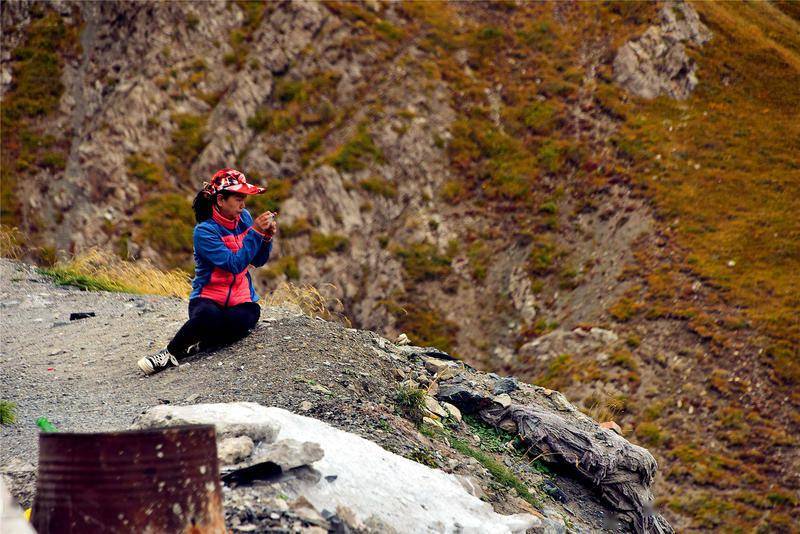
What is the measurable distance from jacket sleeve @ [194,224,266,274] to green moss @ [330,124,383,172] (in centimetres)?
2720

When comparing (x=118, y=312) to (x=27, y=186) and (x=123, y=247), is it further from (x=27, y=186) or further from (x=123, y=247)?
(x=27, y=186)

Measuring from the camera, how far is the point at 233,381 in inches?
312

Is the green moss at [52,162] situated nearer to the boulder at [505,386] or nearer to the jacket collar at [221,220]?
the jacket collar at [221,220]

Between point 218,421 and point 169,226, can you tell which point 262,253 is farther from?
point 169,226

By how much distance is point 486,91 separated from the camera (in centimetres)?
3994

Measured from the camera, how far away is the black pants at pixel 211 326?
8.93 metres

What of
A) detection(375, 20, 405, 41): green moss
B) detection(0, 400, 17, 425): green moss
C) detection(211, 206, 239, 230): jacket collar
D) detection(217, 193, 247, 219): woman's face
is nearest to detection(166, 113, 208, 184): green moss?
detection(375, 20, 405, 41): green moss

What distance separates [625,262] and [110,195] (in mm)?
21909

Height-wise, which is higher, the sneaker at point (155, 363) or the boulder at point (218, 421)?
the boulder at point (218, 421)

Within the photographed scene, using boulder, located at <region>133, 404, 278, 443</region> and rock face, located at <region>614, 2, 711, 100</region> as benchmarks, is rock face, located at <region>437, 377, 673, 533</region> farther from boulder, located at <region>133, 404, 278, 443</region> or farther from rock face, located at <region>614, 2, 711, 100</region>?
rock face, located at <region>614, 2, 711, 100</region>

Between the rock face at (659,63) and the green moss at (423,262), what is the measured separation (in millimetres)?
13686

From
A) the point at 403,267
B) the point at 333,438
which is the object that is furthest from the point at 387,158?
the point at 333,438

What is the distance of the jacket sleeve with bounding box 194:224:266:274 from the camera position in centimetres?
860

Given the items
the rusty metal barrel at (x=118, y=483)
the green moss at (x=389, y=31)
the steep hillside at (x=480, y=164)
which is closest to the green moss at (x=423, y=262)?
the steep hillside at (x=480, y=164)
